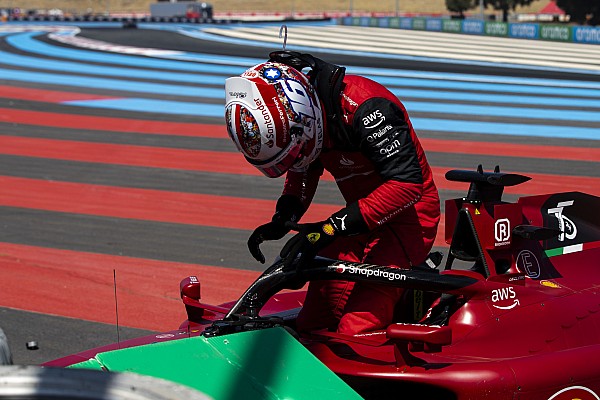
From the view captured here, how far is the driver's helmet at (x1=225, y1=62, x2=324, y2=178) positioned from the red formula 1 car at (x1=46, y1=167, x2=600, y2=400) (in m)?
0.48

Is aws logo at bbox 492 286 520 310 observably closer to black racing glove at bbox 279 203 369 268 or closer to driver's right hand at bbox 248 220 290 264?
black racing glove at bbox 279 203 369 268

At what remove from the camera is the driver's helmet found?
3.92 m

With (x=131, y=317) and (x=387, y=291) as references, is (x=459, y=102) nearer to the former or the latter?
(x=131, y=317)

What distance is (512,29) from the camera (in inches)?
1460

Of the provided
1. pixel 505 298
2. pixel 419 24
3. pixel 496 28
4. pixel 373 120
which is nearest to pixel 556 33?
pixel 496 28

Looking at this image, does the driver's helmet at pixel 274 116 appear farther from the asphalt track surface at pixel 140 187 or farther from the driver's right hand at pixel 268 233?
→ the asphalt track surface at pixel 140 187

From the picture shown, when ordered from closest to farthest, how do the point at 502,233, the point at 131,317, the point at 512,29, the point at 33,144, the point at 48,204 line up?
1. the point at 502,233
2. the point at 131,317
3. the point at 48,204
4. the point at 33,144
5. the point at 512,29

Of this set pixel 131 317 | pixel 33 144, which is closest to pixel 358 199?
pixel 131 317

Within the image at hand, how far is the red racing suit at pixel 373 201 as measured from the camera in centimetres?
403

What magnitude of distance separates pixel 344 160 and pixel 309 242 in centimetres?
49

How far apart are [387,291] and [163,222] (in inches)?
226

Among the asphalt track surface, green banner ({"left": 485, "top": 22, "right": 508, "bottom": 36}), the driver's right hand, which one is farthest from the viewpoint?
green banner ({"left": 485, "top": 22, "right": 508, "bottom": 36})

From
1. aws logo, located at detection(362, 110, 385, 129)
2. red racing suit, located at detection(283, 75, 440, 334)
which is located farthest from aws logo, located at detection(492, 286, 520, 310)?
aws logo, located at detection(362, 110, 385, 129)

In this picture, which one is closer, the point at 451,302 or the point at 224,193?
the point at 451,302
